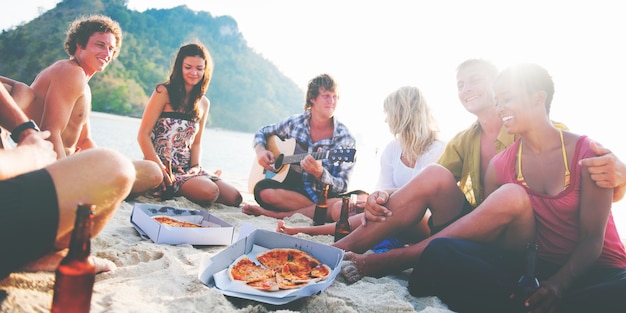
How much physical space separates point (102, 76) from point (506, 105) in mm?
54673

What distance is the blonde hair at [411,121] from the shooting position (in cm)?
434

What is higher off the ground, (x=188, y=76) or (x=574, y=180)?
(x=188, y=76)

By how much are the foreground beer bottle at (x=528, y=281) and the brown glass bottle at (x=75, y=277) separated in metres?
1.93

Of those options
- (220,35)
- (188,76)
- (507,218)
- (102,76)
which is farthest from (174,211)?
(220,35)

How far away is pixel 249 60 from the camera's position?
88.0 meters

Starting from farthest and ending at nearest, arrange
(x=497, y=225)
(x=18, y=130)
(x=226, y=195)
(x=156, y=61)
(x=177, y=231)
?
1. (x=156, y=61)
2. (x=226, y=195)
3. (x=177, y=231)
4. (x=497, y=225)
5. (x=18, y=130)

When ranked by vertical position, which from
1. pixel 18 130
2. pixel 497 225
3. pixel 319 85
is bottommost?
pixel 497 225

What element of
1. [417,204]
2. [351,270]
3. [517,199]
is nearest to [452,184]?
[417,204]

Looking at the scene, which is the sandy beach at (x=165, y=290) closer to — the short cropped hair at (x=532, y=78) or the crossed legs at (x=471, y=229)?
the crossed legs at (x=471, y=229)

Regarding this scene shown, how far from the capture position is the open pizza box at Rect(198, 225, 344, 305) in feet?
6.36

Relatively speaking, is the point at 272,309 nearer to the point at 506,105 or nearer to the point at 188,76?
the point at 506,105

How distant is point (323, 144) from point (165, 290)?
3397mm

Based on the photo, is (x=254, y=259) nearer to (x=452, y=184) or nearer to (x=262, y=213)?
(x=452, y=184)

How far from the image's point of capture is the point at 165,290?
1.99 metres
